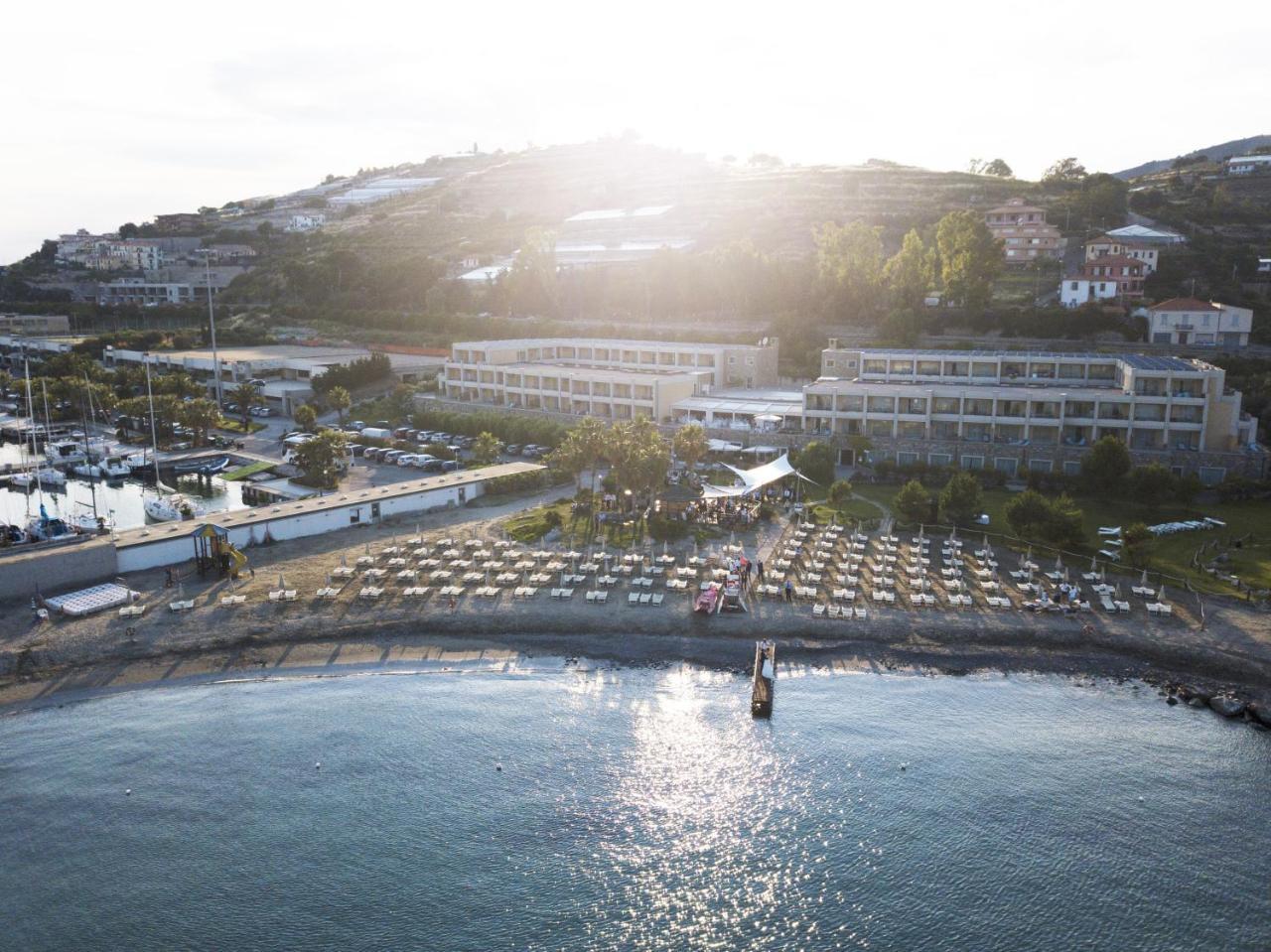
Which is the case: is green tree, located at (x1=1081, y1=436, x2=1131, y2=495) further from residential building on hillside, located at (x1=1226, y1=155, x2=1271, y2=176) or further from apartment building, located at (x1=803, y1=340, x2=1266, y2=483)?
residential building on hillside, located at (x1=1226, y1=155, x2=1271, y2=176)

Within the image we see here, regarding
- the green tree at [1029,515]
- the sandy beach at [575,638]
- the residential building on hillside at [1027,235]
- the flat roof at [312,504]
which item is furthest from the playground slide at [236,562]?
the residential building on hillside at [1027,235]

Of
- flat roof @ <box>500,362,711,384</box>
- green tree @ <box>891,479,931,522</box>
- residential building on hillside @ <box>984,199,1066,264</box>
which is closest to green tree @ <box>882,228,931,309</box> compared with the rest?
flat roof @ <box>500,362,711,384</box>

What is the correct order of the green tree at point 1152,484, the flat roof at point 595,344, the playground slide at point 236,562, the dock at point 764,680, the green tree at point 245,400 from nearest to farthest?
1. the dock at point 764,680
2. the playground slide at point 236,562
3. the green tree at point 1152,484
4. the green tree at point 245,400
5. the flat roof at point 595,344

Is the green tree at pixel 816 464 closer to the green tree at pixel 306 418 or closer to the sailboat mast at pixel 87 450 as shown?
the green tree at pixel 306 418

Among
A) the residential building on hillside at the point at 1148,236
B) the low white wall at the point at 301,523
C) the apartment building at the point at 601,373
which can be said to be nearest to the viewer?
the low white wall at the point at 301,523

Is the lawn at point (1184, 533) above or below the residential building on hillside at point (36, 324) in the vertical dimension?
below

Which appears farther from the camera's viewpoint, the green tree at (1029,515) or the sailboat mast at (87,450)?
the sailboat mast at (87,450)

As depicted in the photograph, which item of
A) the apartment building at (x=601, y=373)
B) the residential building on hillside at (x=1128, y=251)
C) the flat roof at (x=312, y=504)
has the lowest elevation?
the flat roof at (x=312, y=504)
